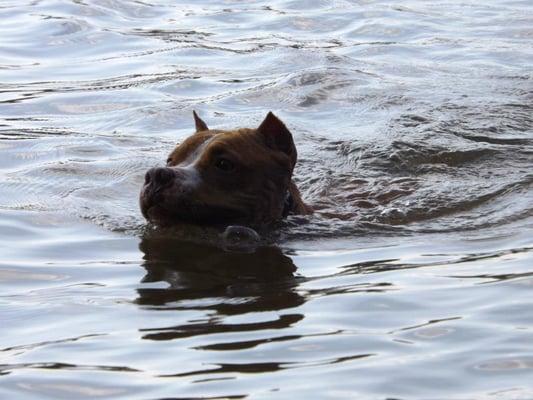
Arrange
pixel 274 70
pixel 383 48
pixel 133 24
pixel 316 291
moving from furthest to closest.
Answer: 1. pixel 133 24
2. pixel 383 48
3. pixel 274 70
4. pixel 316 291

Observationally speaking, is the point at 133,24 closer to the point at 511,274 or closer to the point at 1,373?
the point at 511,274

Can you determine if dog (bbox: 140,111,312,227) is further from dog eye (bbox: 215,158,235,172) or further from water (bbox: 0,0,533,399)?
water (bbox: 0,0,533,399)

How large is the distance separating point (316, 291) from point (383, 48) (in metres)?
10.3

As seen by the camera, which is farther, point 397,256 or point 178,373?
point 397,256

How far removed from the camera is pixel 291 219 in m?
9.06

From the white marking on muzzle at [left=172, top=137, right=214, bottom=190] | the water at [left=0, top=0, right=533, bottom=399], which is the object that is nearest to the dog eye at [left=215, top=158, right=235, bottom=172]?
the white marking on muzzle at [left=172, top=137, right=214, bottom=190]

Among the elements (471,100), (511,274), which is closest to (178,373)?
(511,274)

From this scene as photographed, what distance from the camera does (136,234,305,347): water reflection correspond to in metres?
6.75

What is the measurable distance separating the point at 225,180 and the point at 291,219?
0.64 metres

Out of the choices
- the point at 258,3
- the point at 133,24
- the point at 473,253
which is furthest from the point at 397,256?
the point at 258,3

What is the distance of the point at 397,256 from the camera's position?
838 centimetres

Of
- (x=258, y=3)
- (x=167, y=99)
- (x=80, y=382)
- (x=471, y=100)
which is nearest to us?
(x=80, y=382)

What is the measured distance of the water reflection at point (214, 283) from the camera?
675 centimetres

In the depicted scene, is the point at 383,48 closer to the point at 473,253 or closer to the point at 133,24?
the point at 133,24
